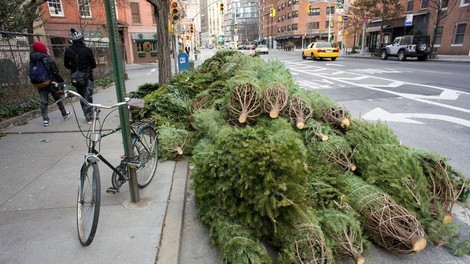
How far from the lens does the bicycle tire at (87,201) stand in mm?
2729

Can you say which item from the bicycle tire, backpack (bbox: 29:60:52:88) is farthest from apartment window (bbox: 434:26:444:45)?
the bicycle tire

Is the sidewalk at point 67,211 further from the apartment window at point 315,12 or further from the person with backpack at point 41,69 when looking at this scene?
the apartment window at point 315,12

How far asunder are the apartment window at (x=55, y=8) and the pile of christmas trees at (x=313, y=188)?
30.0 meters

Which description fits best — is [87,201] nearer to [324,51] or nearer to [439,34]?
[324,51]

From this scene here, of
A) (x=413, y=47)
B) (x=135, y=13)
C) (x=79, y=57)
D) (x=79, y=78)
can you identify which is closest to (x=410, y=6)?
(x=413, y=47)

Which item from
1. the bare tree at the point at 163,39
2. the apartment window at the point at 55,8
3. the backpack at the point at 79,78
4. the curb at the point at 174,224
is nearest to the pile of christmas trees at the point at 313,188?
the curb at the point at 174,224

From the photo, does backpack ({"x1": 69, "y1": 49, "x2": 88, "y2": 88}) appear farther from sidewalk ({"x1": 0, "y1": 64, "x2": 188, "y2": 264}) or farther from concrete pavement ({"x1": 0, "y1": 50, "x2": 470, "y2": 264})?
concrete pavement ({"x1": 0, "y1": 50, "x2": 470, "y2": 264})

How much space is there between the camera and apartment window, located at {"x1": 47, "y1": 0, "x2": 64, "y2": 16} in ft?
88.3

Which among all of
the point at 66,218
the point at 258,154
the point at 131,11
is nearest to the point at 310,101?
the point at 258,154

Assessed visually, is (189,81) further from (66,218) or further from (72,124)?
(66,218)

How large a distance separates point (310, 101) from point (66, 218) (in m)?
3.48

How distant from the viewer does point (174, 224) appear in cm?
310

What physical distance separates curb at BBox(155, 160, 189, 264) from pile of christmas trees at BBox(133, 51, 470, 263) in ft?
1.00

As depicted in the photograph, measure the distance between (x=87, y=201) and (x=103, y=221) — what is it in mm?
380
